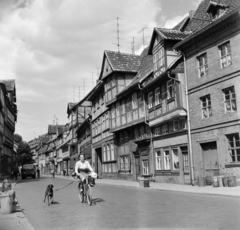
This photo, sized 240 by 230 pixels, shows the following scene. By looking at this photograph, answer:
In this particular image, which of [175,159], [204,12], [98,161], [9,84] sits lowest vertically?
[175,159]

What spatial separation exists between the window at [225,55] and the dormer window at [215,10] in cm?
240

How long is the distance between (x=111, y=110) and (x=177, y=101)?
1420 centimetres

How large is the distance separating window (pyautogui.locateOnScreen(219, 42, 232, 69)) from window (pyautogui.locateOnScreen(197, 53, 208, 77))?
4.48 feet

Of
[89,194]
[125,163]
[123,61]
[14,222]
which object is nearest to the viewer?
[14,222]

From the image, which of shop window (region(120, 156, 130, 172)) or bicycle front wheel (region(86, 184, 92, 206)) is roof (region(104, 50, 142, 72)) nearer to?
shop window (region(120, 156, 130, 172))

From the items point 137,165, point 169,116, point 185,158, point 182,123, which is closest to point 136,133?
point 137,165

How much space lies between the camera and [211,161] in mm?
20203

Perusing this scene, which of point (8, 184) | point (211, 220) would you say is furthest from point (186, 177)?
Answer: point (211, 220)

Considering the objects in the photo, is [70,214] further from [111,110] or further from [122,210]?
[111,110]

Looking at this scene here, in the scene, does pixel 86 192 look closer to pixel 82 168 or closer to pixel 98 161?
pixel 82 168

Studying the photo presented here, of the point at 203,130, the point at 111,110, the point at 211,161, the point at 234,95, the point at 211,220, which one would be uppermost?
the point at 111,110

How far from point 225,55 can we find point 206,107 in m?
3.31

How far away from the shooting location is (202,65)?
2111 centimetres

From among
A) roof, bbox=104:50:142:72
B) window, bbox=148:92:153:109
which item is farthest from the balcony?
roof, bbox=104:50:142:72
